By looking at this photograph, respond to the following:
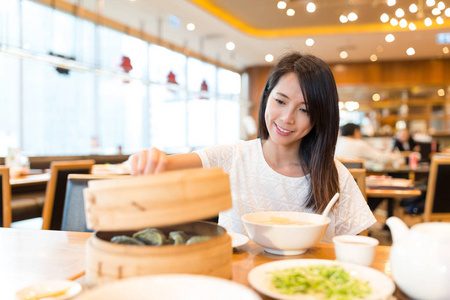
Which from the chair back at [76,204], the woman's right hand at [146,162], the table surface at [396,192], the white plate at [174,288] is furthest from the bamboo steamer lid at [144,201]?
the table surface at [396,192]

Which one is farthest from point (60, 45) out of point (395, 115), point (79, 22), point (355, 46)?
point (395, 115)

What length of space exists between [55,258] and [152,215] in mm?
468

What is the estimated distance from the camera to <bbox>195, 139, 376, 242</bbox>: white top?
1.50 m

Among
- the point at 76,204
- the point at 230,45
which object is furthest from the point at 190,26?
the point at 76,204

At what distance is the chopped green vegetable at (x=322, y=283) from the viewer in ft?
2.36

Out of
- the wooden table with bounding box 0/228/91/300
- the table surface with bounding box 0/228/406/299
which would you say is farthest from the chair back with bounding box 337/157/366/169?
the wooden table with bounding box 0/228/91/300

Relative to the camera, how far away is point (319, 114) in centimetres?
149

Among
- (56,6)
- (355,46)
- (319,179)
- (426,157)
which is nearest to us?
(319,179)

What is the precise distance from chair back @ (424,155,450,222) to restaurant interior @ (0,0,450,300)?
12 millimetres

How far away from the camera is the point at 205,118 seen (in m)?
10.5

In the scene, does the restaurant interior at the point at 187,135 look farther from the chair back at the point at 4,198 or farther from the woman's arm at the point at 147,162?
the woman's arm at the point at 147,162

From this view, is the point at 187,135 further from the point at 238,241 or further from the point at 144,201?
the point at 144,201

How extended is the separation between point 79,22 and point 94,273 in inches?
259

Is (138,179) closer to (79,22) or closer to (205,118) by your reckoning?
(79,22)
